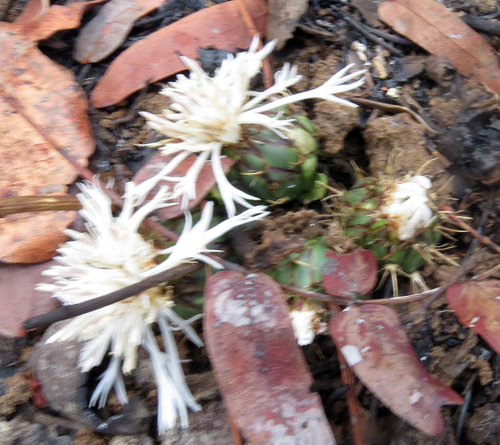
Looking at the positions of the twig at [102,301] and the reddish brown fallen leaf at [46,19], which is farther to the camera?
the reddish brown fallen leaf at [46,19]

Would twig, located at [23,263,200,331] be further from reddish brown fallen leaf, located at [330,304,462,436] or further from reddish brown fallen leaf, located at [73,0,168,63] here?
reddish brown fallen leaf, located at [73,0,168,63]

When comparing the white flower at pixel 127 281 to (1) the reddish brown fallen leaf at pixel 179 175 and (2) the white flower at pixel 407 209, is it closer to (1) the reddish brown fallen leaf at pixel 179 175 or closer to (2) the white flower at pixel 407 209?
(1) the reddish brown fallen leaf at pixel 179 175

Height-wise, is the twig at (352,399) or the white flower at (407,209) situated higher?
the white flower at (407,209)

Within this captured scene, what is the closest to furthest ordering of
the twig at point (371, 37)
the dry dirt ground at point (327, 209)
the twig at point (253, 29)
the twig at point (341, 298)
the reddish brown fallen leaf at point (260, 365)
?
the reddish brown fallen leaf at point (260, 365)
the twig at point (341, 298)
the dry dirt ground at point (327, 209)
the twig at point (253, 29)
the twig at point (371, 37)

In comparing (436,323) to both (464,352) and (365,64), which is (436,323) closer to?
(464,352)

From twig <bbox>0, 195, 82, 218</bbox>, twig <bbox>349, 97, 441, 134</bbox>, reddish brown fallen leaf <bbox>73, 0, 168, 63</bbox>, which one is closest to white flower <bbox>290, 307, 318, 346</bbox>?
twig <bbox>0, 195, 82, 218</bbox>

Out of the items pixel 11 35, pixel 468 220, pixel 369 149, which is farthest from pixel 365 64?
pixel 11 35

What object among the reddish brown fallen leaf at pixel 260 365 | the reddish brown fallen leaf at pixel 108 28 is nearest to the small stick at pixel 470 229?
the reddish brown fallen leaf at pixel 260 365
